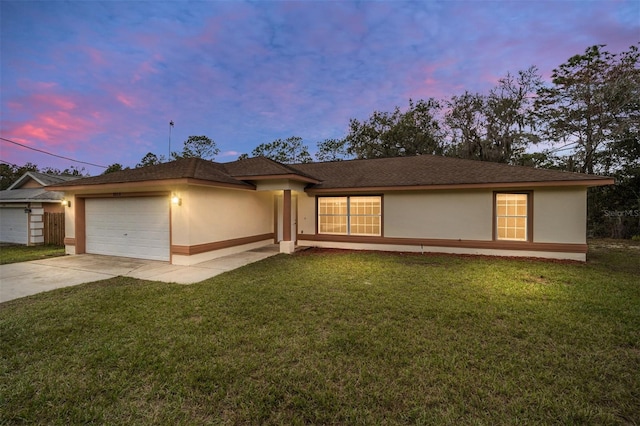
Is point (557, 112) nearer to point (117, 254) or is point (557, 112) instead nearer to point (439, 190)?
point (439, 190)

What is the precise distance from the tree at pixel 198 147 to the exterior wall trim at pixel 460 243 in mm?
24601

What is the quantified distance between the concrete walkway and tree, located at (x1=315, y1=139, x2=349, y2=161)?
2166cm

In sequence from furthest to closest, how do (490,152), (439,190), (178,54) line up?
(490,152)
(178,54)
(439,190)

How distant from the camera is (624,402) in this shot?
Result: 2.50 meters

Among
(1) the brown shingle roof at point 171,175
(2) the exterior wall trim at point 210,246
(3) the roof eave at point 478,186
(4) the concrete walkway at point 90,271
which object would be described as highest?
(1) the brown shingle roof at point 171,175

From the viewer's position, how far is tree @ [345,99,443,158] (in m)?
24.5

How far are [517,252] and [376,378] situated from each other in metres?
8.90

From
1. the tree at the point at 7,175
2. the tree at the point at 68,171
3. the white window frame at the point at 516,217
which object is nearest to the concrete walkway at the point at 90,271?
the white window frame at the point at 516,217

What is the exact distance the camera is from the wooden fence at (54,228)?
43.0 feet

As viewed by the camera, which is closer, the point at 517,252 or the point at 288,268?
the point at 288,268

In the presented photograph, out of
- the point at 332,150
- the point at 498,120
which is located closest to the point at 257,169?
the point at 498,120

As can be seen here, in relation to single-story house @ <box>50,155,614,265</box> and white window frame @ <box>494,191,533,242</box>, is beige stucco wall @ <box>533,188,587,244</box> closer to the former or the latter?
single-story house @ <box>50,155,614,265</box>

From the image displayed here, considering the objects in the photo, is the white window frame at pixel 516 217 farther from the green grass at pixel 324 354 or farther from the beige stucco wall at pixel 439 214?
the green grass at pixel 324 354

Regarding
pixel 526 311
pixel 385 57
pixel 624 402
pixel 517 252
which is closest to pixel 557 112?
pixel 385 57
